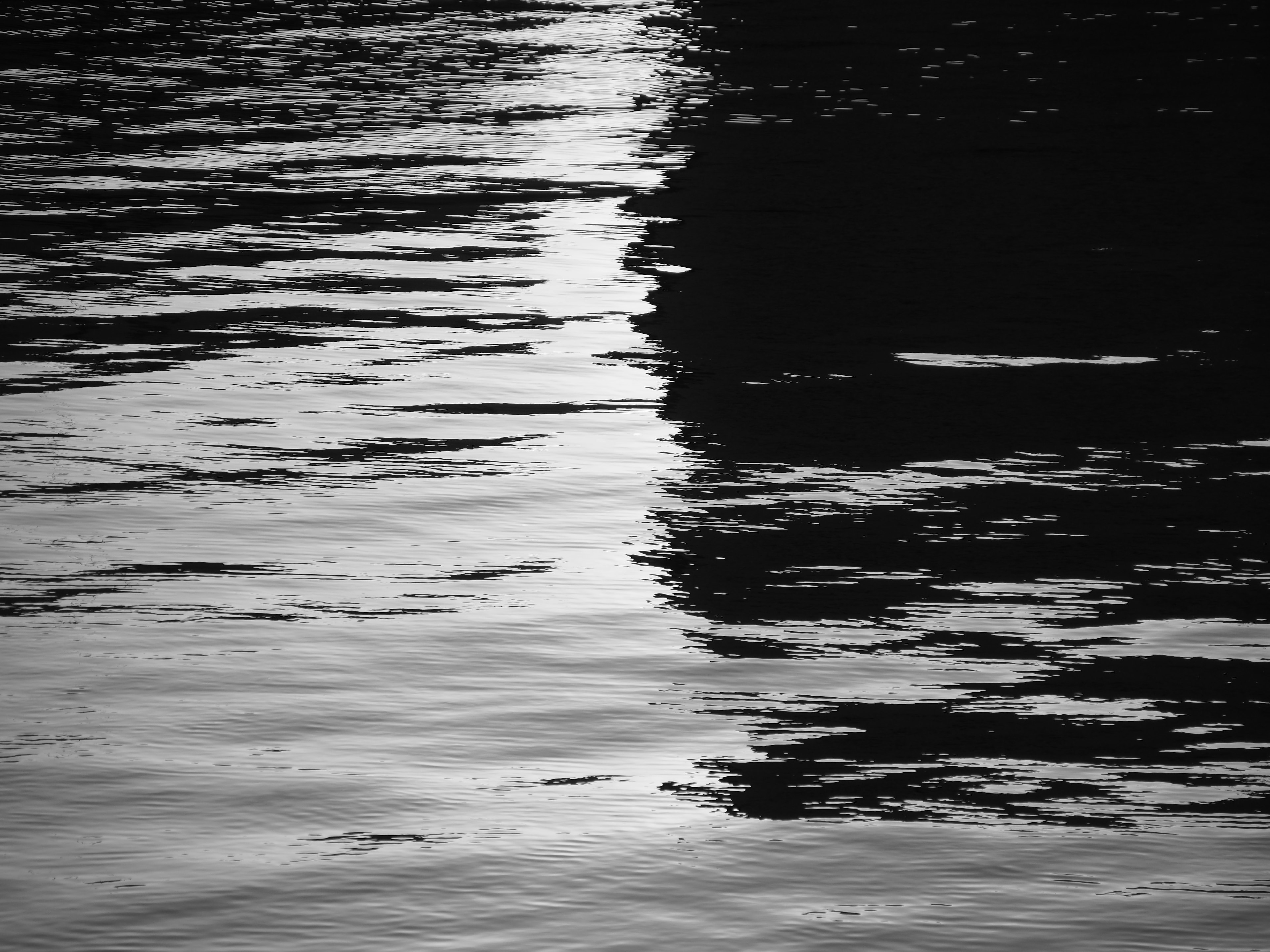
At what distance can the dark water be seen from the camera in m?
2.32

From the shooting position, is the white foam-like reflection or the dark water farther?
the white foam-like reflection

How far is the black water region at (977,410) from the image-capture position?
8.93 ft

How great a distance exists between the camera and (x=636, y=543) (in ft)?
11.6

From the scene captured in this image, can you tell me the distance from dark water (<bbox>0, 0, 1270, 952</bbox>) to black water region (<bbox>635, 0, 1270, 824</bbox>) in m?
0.02

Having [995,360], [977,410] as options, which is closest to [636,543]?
[977,410]

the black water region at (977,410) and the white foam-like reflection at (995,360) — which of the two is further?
the white foam-like reflection at (995,360)

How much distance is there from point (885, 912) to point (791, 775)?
370mm

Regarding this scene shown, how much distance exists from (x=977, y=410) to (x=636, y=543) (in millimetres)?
1202

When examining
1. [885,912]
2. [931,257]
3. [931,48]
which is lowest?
[885,912]

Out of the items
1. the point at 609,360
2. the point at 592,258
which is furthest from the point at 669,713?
the point at 592,258

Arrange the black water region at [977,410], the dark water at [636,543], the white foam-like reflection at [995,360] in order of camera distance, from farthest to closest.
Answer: the white foam-like reflection at [995,360] → the black water region at [977,410] → the dark water at [636,543]

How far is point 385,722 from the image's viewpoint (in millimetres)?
2738

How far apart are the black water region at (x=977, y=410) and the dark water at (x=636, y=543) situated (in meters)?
0.02

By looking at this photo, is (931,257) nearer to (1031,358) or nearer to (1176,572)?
(1031,358)
